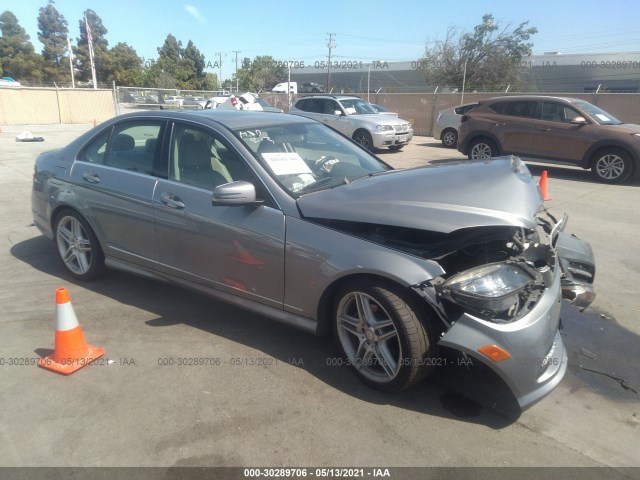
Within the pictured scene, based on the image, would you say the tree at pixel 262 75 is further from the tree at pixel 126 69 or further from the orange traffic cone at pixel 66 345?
the orange traffic cone at pixel 66 345

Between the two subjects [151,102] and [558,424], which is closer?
[558,424]

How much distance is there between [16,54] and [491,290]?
84.1 metres

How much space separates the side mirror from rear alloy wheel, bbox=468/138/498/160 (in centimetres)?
1007

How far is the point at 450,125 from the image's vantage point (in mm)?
17125

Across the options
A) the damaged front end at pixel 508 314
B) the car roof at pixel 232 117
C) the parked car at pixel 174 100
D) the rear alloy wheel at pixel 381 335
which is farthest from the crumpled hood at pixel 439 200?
the parked car at pixel 174 100

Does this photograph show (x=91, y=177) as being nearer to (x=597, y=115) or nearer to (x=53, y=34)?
(x=597, y=115)

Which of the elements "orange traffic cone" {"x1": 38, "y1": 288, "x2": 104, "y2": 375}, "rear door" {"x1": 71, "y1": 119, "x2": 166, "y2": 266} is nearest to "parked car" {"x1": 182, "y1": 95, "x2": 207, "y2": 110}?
"rear door" {"x1": 71, "y1": 119, "x2": 166, "y2": 266}

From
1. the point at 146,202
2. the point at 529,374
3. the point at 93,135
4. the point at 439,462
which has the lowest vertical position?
the point at 439,462

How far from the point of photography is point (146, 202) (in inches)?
150

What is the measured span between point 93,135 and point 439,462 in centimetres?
406

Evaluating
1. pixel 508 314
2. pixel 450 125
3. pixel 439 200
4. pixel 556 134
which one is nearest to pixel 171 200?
pixel 439 200

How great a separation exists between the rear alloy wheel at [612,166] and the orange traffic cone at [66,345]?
35.7 feet

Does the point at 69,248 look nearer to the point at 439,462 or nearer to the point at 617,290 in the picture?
the point at 439,462

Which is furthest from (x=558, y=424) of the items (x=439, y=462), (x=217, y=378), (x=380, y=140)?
(x=380, y=140)
